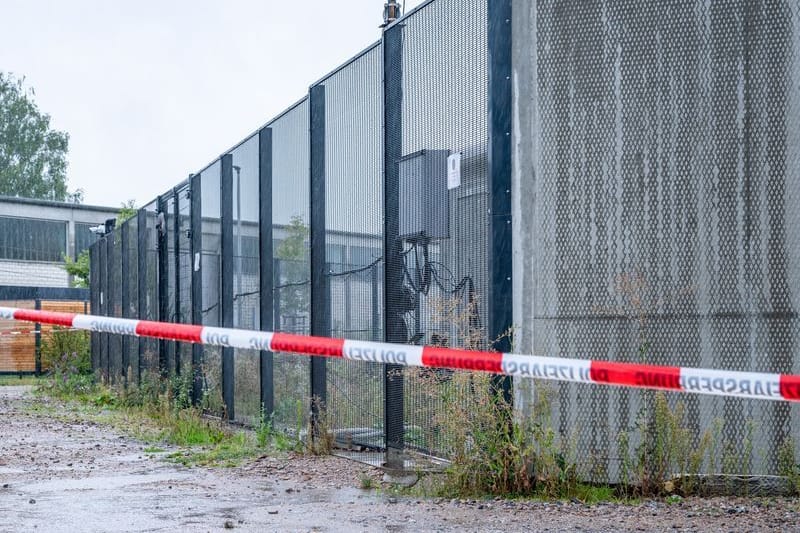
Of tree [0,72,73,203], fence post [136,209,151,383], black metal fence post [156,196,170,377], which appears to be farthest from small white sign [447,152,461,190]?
tree [0,72,73,203]

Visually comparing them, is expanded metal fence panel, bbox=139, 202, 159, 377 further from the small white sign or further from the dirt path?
the small white sign

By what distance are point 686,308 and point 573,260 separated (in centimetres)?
76

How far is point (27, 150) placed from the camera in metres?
60.4

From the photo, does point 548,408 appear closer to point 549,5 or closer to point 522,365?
point 522,365

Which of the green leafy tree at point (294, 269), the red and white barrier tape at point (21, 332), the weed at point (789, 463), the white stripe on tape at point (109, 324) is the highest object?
the green leafy tree at point (294, 269)

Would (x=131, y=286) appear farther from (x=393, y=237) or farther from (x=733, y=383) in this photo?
(x=733, y=383)

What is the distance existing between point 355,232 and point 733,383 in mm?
5124

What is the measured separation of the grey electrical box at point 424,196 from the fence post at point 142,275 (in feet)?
32.9

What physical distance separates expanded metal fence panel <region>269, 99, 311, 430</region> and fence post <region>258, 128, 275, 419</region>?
11 cm

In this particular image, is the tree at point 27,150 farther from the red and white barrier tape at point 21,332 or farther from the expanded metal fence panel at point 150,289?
the expanded metal fence panel at point 150,289

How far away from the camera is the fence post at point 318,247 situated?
9852 mm

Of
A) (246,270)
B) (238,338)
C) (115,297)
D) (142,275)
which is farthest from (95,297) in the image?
(238,338)

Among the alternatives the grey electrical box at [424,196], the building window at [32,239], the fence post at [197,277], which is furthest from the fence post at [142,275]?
the building window at [32,239]

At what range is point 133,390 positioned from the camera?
16969mm
